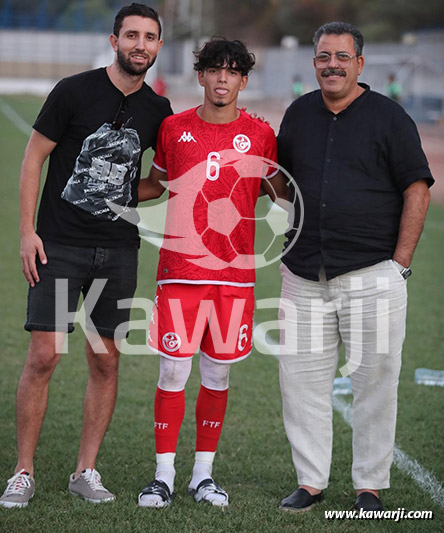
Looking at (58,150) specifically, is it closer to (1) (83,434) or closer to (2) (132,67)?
(2) (132,67)

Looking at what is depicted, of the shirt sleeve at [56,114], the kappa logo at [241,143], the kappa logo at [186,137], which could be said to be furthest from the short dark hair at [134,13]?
the kappa logo at [241,143]

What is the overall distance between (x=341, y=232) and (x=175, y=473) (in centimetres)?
146

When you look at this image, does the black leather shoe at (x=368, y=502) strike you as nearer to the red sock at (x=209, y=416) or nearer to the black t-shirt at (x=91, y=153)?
the red sock at (x=209, y=416)

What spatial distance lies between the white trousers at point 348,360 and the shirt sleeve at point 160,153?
76 cm

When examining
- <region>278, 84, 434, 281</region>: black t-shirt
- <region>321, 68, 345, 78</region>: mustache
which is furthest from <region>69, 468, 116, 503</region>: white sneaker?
<region>321, 68, 345, 78</region>: mustache

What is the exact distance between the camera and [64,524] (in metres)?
3.73

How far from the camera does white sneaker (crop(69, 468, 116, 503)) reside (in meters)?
4.02

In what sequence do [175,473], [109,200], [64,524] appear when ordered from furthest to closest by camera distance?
1. [175,473]
2. [109,200]
3. [64,524]

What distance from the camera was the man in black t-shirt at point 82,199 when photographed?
3895 mm

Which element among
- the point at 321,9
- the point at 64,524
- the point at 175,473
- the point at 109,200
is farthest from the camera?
the point at 321,9

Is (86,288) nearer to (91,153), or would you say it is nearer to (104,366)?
(104,366)

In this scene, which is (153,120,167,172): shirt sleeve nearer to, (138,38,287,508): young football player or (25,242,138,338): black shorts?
(138,38,287,508): young football player

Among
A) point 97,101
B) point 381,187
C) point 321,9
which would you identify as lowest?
point 381,187

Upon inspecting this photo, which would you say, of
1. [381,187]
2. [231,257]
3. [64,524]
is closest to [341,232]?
[381,187]
